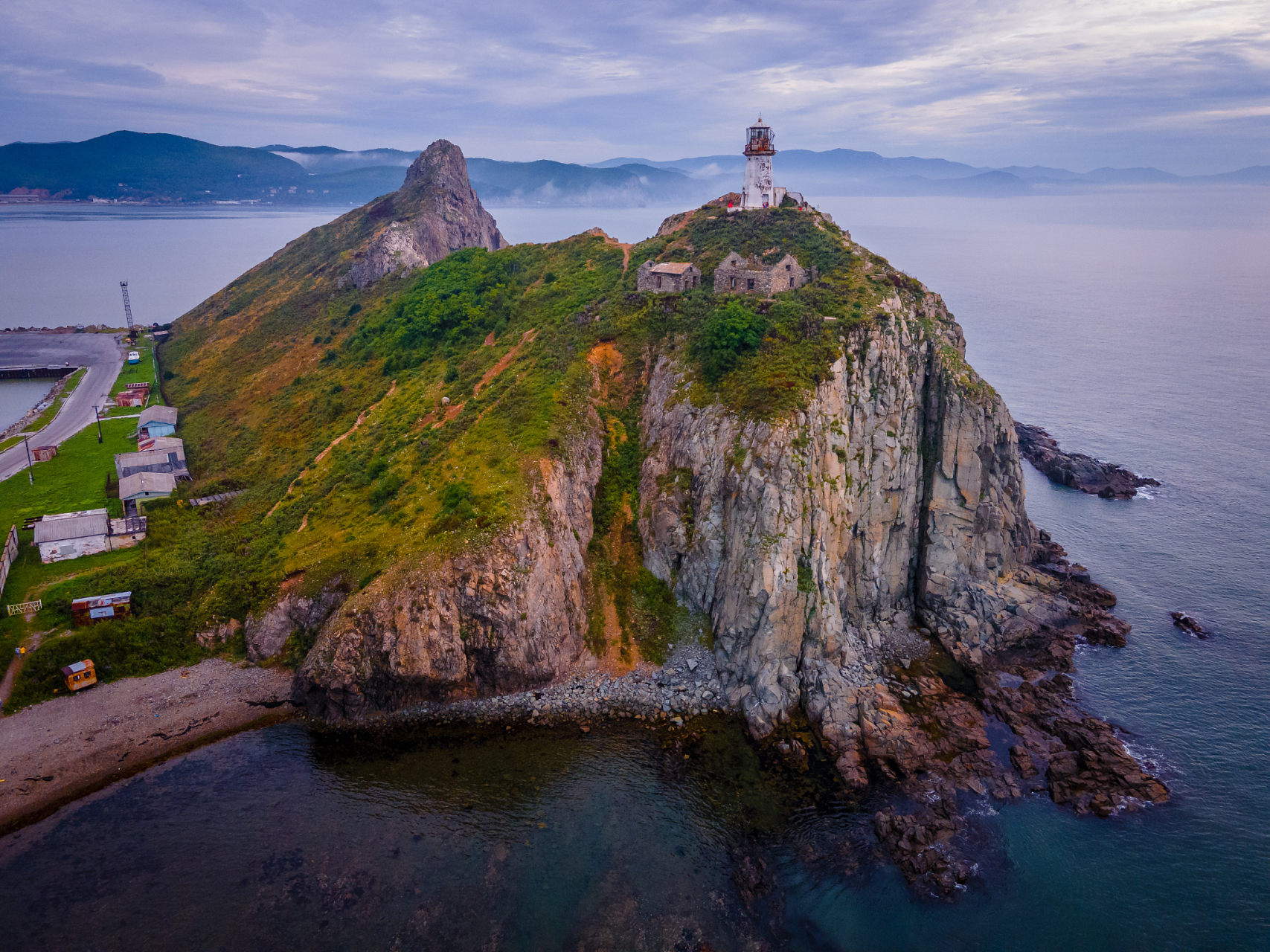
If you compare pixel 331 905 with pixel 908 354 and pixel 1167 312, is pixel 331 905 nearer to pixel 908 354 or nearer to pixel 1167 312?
pixel 908 354

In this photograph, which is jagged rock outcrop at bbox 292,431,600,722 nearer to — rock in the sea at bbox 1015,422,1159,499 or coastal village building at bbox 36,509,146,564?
coastal village building at bbox 36,509,146,564

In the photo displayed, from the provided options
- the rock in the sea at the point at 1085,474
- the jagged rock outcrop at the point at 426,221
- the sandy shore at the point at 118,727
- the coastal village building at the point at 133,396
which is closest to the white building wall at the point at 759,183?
the rock in the sea at the point at 1085,474

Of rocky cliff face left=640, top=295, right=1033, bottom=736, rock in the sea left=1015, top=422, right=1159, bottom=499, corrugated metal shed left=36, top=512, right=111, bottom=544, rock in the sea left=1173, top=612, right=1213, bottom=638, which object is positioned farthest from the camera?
rock in the sea left=1015, top=422, right=1159, bottom=499

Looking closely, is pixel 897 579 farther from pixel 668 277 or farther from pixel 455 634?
pixel 668 277

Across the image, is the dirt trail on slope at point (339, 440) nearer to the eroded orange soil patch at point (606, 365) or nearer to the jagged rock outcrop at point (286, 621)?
the jagged rock outcrop at point (286, 621)

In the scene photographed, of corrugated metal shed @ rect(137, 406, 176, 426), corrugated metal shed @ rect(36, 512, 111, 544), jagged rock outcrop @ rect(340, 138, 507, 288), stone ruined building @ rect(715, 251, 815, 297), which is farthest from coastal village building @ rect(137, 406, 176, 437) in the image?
stone ruined building @ rect(715, 251, 815, 297)

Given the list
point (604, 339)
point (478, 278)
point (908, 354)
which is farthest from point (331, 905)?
point (478, 278)
